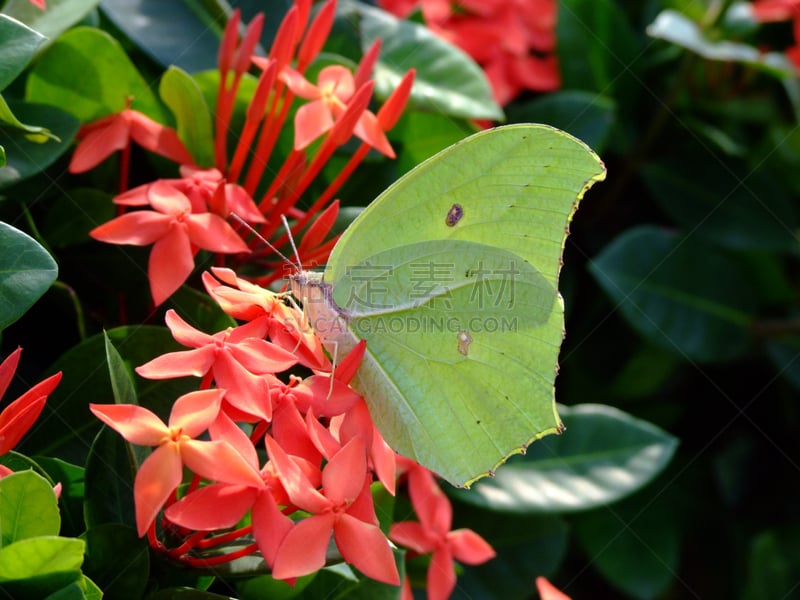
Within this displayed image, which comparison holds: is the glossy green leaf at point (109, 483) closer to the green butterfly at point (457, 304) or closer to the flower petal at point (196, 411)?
the flower petal at point (196, 411)

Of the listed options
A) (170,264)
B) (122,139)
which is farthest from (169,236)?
(122,139)

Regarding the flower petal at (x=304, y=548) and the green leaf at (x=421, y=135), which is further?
the green leaf at (x=421, y=135)

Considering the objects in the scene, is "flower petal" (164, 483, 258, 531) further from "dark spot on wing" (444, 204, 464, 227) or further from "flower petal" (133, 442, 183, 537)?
"dark spot on wing" (444, 204, 464, 227)

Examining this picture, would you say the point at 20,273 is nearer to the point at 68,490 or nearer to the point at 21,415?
the point at 21,415

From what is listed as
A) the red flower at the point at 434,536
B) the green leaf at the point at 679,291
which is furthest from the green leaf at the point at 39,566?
the green leaf at the point at 679,291

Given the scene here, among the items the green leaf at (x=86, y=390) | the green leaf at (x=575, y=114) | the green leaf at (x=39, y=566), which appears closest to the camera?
the green leaf at (x=39, y=566)

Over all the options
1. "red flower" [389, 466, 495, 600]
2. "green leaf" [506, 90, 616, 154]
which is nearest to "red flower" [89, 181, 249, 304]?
"red flower" [389, 466, 495, 600]
